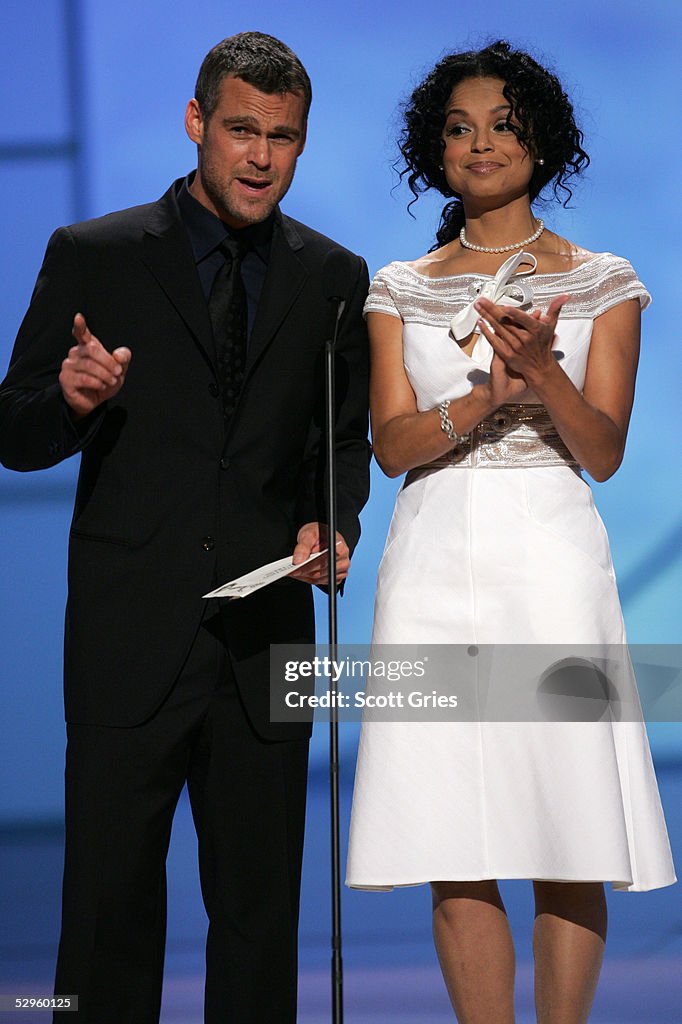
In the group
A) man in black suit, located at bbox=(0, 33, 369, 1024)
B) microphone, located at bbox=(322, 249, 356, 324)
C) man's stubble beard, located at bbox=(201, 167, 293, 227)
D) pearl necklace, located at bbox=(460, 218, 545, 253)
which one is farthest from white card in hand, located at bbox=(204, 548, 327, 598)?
pearl necklace, located at bbox=(460, 218, 545, 253)

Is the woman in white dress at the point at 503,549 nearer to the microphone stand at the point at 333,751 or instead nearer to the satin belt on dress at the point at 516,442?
the satin belt on dress at the point at 516,442

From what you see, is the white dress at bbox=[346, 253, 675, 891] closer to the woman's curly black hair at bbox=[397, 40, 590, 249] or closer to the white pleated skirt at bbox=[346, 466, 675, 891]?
the white pleated skirt at bbox=[346, 466, 675, 891]

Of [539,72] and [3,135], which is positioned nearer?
[539,72]

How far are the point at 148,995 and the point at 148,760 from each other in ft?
1.27

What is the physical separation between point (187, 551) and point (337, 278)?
51 cm

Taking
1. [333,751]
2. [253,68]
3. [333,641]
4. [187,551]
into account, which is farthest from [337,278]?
[333,751]

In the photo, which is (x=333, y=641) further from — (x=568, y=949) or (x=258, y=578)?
(x=568, y=949)

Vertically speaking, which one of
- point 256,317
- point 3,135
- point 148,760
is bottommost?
point 148,760

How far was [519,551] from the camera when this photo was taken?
249 cm

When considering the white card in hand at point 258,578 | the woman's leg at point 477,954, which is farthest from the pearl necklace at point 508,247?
the woman's leg at point 477,954

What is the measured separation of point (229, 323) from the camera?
247 cm

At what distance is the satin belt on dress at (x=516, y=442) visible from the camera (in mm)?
2533

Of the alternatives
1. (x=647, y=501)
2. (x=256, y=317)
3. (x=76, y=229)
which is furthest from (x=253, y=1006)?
(x=647, y=501)

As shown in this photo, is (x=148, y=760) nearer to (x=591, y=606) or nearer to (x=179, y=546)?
(x=179, y=546)
